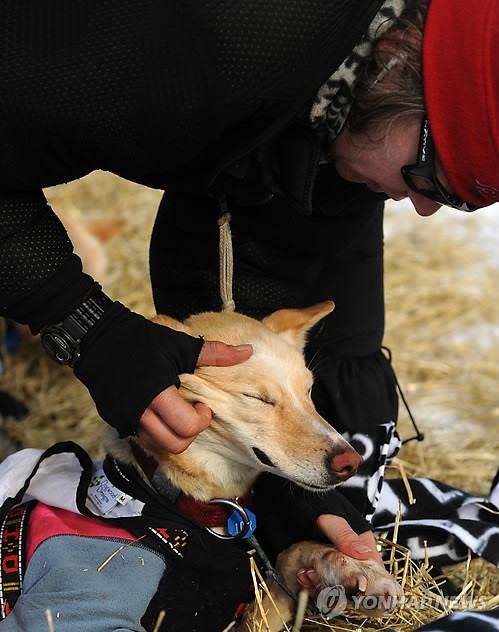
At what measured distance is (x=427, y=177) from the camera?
1.76 meters

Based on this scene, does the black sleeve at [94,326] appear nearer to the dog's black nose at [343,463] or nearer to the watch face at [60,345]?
the watch face at [60,345]

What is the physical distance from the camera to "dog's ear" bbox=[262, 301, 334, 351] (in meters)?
2.07

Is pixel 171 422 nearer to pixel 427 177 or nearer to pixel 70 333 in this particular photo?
pixel 70 333

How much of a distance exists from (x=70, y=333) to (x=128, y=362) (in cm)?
13

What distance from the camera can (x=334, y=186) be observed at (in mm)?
2084

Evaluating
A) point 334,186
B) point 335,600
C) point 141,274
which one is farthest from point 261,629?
point 141,274

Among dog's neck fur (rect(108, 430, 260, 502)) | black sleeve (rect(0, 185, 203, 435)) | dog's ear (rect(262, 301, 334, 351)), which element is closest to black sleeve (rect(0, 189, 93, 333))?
black sleeve (rect(0, 185, 203, 435))

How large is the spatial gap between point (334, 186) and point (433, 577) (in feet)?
3.14

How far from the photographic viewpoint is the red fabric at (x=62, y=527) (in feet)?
6.00

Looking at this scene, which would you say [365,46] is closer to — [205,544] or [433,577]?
[205,544]

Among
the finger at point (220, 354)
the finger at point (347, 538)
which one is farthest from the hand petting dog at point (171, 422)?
the finger at point (347, 538)

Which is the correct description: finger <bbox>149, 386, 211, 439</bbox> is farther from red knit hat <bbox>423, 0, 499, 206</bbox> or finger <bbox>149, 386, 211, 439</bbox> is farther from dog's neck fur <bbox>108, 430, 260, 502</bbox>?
red knit hat <bbox>423, 0, 499, 206</bbox>

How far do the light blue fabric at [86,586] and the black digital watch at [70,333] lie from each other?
1.28 ft

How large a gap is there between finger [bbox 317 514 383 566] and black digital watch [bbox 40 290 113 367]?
64 centimetres
